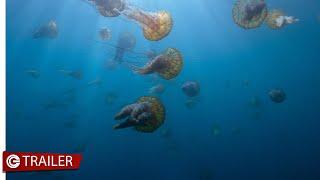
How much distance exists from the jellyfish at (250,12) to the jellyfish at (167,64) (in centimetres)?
130

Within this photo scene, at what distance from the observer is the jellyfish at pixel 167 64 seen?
5914 millimetres

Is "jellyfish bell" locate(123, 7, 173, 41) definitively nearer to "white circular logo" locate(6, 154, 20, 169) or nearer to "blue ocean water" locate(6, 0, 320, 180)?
"white circular logo" locate(6, 154, 20, 169)

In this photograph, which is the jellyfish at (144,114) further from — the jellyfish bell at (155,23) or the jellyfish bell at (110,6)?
the jellyfish bell at (110,6)

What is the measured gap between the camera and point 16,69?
46.4 feet

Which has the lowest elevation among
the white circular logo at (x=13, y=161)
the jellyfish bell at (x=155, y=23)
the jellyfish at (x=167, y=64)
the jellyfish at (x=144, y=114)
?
the white circular logo at (x=13, y=161)

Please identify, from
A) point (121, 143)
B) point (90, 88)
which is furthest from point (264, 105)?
point (90, 88)

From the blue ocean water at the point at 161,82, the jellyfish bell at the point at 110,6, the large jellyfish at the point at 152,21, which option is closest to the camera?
the jellyfish bell at the point at 110,6

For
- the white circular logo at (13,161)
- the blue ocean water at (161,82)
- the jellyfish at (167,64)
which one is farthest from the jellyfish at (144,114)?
the blue ocean water at (161,82)

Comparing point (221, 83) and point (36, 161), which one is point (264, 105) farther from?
point (36, 161)

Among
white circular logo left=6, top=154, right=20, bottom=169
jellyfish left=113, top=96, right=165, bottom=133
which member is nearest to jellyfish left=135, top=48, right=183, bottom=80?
jellyfish left=113, top=96, right=165, bottom=133

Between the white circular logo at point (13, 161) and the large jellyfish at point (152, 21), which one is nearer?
the white circular logo at point (13, 161)

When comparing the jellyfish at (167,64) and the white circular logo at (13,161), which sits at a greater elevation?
the jellyfish at (167,64)

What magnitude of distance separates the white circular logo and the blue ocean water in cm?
574

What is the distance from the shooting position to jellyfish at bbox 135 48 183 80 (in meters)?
5.91
